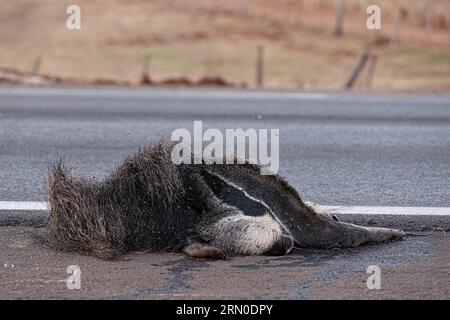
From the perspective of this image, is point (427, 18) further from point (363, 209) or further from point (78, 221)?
point (78, 221)

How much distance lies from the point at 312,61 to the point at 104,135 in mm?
33081

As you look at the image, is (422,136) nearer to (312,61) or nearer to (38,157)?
(38,157)

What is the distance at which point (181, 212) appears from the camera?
553 cm

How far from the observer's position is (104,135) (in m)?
10.2

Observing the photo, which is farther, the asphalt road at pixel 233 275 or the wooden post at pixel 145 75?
the wooden post at pixel 145 75

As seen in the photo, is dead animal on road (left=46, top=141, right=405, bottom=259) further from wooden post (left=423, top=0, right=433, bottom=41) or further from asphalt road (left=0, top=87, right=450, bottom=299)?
wooden post (left=423, top=0, right=433, bottom=41)

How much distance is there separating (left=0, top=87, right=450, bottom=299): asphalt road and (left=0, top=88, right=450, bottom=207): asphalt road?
2cm

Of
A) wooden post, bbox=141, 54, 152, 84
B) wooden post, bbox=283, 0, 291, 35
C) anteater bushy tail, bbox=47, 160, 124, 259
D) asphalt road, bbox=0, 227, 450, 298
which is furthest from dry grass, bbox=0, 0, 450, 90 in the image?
asphalt road, bbox=0, 227, 450, 298

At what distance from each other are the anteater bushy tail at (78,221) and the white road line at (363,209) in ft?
3.59

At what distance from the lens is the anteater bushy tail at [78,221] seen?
5383 millimetres

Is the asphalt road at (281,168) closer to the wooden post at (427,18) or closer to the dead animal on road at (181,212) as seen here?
the dead animal on road at (181,212)

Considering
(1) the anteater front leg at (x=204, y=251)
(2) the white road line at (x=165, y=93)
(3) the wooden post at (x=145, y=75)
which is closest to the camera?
(1) the anteater front leg at (x=204, y=251)

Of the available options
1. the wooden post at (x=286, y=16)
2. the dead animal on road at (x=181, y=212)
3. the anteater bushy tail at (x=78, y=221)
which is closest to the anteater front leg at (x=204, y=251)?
the dead animal on road at (x=181, y=212)
